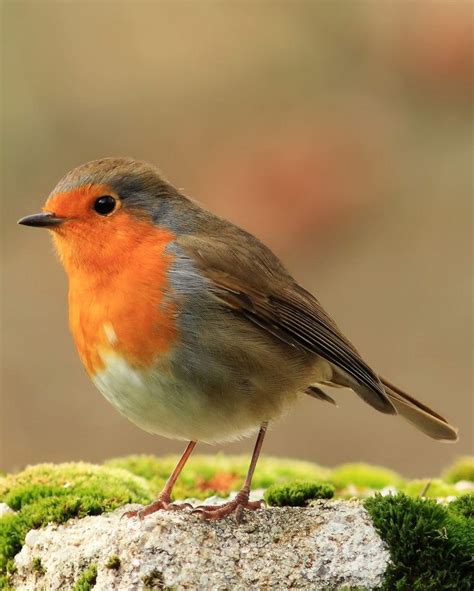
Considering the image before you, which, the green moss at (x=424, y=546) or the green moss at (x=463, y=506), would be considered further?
the green moss at (x=463, y=506)

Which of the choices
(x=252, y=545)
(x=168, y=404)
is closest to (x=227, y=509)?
(x=252, y=545)

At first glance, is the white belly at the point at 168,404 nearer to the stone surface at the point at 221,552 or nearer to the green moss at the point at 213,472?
the stone surface at the point at 221,552

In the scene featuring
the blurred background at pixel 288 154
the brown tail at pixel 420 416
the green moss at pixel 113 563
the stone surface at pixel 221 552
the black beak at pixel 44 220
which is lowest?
Result: the green moss at pixel 113 563

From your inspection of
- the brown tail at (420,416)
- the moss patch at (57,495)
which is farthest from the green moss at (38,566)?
the brown tail at (420,416)

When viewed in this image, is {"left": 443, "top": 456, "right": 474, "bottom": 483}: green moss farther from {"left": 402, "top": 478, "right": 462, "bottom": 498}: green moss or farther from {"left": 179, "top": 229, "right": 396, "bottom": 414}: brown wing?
{"left": 179, "top": 229, "right": 396, "bottom": 414}: brown wing

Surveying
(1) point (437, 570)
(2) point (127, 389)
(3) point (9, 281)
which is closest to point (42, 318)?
(3) point (9, 281)

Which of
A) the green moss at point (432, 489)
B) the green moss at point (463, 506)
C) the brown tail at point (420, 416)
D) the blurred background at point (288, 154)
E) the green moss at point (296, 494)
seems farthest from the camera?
the blurred background at point (288, 154)
